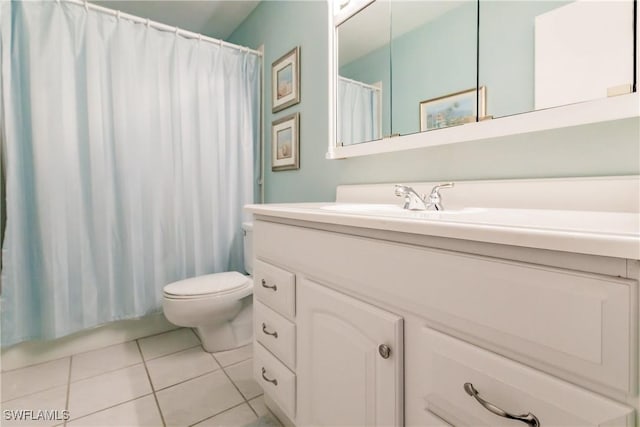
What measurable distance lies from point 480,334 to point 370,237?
0.29 m

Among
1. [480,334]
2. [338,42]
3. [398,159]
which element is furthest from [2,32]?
[480,334]

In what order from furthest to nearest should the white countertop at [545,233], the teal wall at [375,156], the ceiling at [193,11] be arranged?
the ceiling at [193,11] < the teal wall at [375,156] < the white countertop at [545,233]

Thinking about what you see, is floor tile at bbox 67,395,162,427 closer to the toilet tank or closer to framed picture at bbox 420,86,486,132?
the toilet tank

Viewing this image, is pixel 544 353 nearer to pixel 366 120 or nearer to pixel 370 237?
pixel 370 237

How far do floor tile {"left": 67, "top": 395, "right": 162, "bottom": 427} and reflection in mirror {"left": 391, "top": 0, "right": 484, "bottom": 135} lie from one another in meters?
1.52

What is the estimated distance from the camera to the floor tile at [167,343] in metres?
1.77

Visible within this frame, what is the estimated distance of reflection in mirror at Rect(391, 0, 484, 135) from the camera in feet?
3.27

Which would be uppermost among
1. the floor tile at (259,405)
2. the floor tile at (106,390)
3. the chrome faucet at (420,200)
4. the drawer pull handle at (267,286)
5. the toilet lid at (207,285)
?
the chrome faucet at (420,200)

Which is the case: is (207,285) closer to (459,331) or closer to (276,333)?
(276,333)

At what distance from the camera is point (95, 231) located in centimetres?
169

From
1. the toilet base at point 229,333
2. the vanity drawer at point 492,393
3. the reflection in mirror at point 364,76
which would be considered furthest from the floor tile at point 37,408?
the reflection in mirror at point 364,76

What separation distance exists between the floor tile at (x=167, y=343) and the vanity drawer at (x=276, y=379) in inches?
34.2

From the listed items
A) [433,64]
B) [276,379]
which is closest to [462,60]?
[433,64]

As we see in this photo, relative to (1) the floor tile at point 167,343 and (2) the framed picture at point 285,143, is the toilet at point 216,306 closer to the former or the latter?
(1) the floor tile at point 167,343
